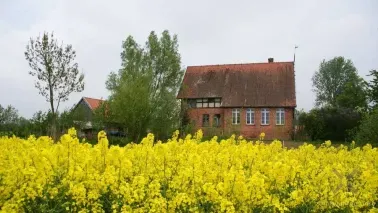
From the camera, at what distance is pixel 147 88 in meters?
31.5

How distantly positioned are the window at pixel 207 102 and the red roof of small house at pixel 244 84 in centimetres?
69

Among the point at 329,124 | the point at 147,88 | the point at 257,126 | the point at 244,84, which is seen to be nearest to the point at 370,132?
the point at 147,88

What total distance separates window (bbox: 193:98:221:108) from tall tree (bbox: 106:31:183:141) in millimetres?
2817

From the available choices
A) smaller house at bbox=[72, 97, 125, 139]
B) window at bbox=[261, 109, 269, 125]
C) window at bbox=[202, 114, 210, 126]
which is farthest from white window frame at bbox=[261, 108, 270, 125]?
smaller house at bbox=[72, 97, 125, 139]

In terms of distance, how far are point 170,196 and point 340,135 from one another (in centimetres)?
3552

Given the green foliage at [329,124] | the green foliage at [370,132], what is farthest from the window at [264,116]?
the green foliage at [370,132]

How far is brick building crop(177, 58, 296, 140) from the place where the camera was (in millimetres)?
41188

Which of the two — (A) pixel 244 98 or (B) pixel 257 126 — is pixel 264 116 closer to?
(B) pixel 257 126

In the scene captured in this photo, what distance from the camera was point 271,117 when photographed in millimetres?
41406

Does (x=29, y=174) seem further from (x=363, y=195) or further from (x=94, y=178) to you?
(x=363, y=195)

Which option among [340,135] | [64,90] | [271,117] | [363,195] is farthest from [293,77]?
[363,195]

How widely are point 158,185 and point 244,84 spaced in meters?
38.5

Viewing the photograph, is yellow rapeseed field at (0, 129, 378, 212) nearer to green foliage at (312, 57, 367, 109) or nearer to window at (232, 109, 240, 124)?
window at (232, 109, 240, 124)

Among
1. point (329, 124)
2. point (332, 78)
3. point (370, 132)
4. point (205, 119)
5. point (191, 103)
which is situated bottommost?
point (370, 132)
